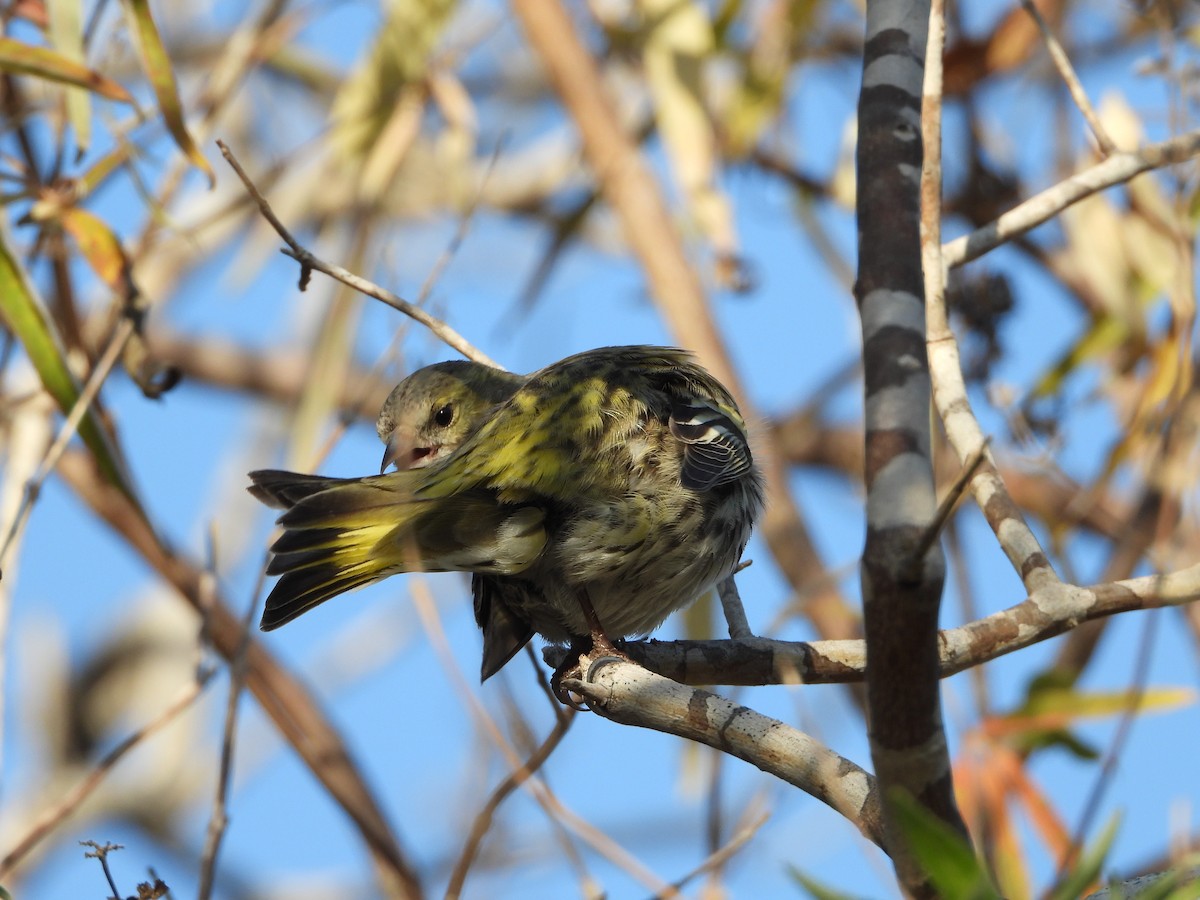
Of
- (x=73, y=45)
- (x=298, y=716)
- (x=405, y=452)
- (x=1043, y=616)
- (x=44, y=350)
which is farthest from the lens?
(x=298, y=716)

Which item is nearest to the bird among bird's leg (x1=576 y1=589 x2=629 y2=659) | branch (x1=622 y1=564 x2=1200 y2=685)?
bird's leg (x1=576 y1=589 x2=629 y2=659)

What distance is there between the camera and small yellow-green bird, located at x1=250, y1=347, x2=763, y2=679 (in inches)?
113

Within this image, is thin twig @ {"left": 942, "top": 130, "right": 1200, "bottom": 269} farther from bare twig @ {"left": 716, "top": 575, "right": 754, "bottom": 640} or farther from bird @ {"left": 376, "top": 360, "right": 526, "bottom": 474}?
bird @ {"left": 376, "top": 360, "right": 526, "bottom": 474}

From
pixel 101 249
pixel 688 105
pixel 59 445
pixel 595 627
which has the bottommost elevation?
pixel 595 627

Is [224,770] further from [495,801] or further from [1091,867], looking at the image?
[1091,867]

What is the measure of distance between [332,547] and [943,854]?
1.59 metres

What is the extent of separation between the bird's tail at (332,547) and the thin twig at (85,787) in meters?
0.64

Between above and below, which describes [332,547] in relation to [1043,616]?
above

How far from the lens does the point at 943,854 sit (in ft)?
5.24

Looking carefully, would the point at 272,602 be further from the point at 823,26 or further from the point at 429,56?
the point at 823,26

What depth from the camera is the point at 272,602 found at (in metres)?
2.78

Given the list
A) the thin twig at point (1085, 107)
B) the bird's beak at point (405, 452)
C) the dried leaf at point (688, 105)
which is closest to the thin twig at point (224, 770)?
the bird's beak at point (405, 452)

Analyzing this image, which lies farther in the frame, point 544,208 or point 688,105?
point 544,208

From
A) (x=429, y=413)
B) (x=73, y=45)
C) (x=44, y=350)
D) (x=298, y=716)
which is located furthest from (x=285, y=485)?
(x=298, y=716)
